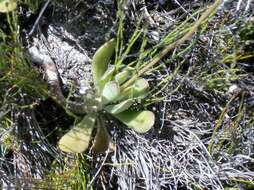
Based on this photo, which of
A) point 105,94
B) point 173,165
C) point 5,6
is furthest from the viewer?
point 173,165

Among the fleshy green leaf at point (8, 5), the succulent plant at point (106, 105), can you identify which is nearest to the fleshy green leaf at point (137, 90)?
the succulent plant at point (106, 105)

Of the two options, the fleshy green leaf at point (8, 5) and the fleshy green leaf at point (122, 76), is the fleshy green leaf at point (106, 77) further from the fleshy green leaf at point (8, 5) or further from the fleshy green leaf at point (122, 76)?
the fleshy green leaf at point (8, 5)

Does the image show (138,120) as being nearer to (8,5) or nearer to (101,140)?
(101,140)

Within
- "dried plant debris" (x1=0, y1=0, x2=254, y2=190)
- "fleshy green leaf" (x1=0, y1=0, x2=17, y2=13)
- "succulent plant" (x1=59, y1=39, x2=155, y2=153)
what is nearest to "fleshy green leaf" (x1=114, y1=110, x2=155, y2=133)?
"succulent plant" (x1=59, y1=39, x2=155, y2=153)

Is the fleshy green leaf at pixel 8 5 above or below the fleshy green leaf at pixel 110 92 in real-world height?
above

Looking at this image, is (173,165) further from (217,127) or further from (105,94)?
(105,94)

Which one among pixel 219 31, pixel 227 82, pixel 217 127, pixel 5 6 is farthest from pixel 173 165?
pixel 5 6
